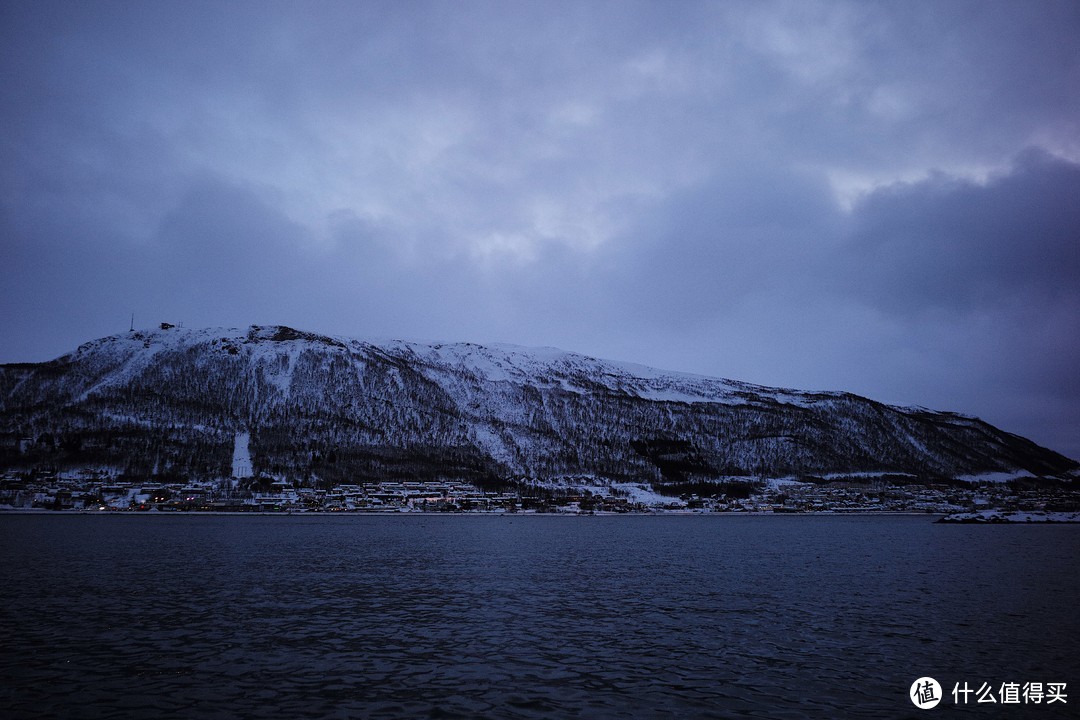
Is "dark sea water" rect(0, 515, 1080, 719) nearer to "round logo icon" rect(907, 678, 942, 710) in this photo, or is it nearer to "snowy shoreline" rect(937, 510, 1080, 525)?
"round logo icon" rect(907, 678, 942, 710)

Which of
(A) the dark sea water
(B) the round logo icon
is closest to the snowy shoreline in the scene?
(A) the dark sea water

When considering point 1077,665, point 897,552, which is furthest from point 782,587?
point 897,552

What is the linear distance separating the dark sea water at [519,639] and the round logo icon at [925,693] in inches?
15.4

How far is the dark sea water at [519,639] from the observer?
2227cm

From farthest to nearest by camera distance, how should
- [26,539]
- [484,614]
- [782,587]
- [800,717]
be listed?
[26,539] → [782,587] → [484,614] → [800,717]

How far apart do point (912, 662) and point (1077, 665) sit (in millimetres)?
6582

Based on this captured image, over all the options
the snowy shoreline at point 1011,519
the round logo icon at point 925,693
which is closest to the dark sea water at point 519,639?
the round logo icon at point 925,693

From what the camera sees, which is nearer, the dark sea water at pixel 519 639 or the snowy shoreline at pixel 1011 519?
the dark sea water at pixel 519 639

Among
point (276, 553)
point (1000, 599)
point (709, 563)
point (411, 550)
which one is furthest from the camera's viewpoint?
point (411, 550)

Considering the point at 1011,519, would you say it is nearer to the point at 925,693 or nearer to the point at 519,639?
the point at 925,693

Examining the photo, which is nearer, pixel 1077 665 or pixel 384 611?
pixel 1077 665

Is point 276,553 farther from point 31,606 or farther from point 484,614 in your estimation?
point 484,614

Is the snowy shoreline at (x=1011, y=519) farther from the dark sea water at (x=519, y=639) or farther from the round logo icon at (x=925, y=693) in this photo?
the round logo icon at (x=925, y=693)

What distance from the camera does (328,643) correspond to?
30.8 metres
